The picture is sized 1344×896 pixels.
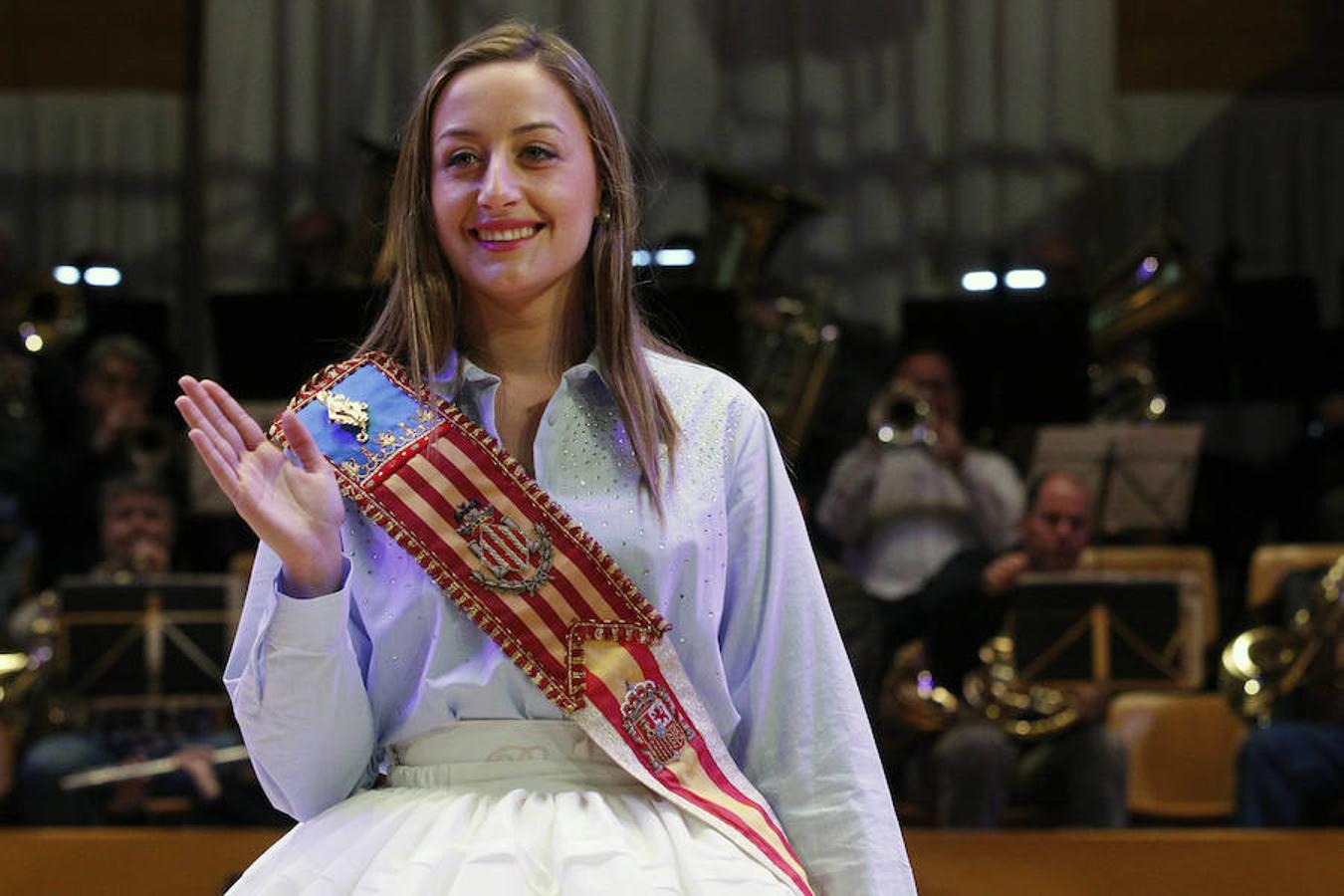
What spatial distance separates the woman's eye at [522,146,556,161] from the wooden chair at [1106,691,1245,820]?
382cm

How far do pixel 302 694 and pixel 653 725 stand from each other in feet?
1.14

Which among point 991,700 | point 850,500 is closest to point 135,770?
point 850,500

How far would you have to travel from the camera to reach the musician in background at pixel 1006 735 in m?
5.28

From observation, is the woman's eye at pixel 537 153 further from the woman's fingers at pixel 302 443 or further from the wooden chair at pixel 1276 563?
the wooden chair at pixel 1276 563

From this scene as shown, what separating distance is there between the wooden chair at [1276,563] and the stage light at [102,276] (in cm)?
442

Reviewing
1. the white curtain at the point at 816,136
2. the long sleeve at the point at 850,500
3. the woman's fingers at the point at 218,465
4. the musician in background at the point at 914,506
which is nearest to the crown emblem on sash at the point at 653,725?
the woman's fingers at the point at 218,465

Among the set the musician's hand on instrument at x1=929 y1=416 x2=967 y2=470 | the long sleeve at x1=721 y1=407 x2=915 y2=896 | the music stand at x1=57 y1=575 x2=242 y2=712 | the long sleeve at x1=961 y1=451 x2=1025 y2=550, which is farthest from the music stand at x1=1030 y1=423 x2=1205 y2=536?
the long sleeve at x1=721 y1=407 x2=915 y2=896

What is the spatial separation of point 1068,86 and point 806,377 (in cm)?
224

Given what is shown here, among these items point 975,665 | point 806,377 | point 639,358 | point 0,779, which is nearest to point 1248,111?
point 806,377

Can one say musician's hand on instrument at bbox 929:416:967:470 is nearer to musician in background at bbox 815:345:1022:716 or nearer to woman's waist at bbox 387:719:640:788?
musician in background at bbox 815:345:1022:716

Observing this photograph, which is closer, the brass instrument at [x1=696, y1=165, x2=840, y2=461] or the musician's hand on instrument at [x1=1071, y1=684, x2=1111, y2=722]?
the musician's hand on instrument at [x1=1071, y1=684, x2=1111, y2=722]

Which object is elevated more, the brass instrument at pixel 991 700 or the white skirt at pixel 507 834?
the white skirt at pixel 507 834

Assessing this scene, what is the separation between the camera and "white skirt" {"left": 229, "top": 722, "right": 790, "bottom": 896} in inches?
67.8

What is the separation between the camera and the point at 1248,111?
312 inches
